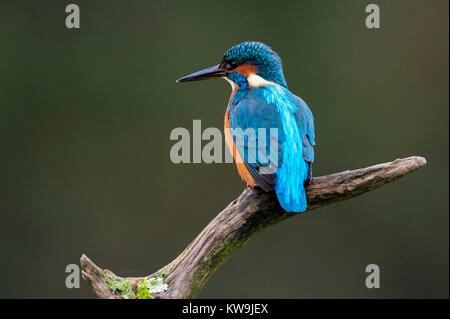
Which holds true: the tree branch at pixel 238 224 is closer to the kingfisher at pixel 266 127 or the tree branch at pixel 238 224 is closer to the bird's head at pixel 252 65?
the kingfisher at pixel 266 127

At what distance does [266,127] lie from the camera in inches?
95.6

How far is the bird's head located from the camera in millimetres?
2807

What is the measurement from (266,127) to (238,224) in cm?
46

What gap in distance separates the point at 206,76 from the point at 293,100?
21.9 inches

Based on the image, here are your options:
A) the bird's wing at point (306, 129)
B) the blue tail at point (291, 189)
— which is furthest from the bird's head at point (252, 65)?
the blue tail at point (291, 189)

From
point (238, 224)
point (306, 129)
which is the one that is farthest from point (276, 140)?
point (238, 224)

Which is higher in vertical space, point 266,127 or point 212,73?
point 212,73

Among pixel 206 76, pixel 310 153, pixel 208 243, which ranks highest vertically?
pixel 206 76

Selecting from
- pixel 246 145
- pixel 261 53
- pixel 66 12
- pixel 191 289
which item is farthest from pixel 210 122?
pixel 191 289

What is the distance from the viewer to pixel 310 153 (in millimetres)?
2385

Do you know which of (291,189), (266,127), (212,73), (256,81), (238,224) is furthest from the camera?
(212,73)

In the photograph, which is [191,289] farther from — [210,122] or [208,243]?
[210,122]

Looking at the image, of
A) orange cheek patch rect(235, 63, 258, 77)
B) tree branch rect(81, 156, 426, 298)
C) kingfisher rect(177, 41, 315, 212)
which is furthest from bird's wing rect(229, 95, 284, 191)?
orange cheek patch rect(235, 63, 258, 77)

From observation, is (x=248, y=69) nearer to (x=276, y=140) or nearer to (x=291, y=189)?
(x=276, y=140)
